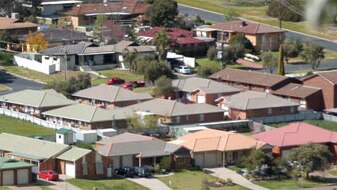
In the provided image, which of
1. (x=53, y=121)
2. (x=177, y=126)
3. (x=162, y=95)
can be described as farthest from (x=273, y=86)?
(x=53, y=121)

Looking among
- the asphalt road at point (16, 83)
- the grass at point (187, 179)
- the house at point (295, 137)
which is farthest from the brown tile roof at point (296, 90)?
the grass at point (187, 179)

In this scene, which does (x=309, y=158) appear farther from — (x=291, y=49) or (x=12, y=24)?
(x=12, y=24)

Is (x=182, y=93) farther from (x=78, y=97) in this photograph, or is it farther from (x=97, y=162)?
(x=97, y=162)

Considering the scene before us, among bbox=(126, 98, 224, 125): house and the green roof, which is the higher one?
the green roof

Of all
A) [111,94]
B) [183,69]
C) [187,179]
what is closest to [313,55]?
[183,69]

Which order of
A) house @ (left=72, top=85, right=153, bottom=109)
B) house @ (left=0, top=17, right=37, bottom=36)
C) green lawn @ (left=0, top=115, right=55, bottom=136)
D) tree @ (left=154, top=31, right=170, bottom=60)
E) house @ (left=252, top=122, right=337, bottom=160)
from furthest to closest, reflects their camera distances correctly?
house @ (left=0, top=17, right=37, bottom=36) < tree @ (left=154, top=31, right=170, bottom=60) < house @ (left=72, top=85, right=153, bottom=109) < green lawn @ (left=0, top=115, right=55, bottom=136) < house @ (left=252, top=122, right=337, bottom=160)

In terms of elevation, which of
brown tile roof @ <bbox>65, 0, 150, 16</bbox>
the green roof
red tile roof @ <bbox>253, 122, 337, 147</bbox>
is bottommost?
red tile roof @ <bbox>253, 122, 337, 147</bbox>

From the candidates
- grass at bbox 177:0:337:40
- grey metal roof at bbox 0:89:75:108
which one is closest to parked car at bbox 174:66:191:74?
grey metal roof at bbox 0:89:75:108

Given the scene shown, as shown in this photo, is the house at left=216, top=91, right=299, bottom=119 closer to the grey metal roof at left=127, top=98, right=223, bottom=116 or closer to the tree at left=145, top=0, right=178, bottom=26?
the grey metal roof at left=127, top=98, right=223, bottom=116
